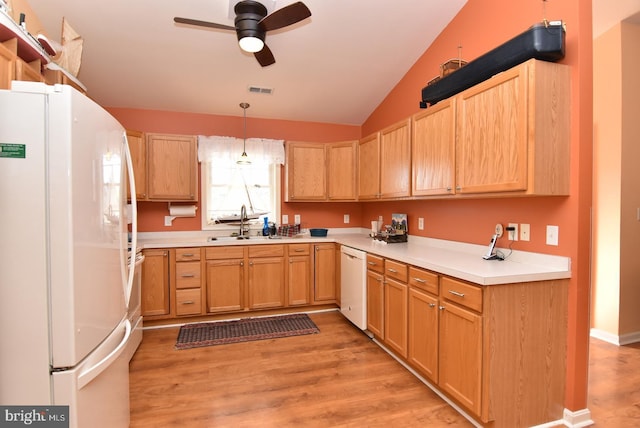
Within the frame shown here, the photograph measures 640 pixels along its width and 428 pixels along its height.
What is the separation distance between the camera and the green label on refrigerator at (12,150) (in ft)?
3.98

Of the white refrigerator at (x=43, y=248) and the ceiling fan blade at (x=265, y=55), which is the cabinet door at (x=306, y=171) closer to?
the ceiling fan blade at (x=265, y=55)

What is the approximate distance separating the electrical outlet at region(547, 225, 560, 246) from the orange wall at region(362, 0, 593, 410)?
3 cm

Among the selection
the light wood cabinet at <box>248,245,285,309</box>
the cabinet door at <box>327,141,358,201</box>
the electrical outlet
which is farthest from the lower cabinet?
the cabinet door at <box>327,141,358,201</box>

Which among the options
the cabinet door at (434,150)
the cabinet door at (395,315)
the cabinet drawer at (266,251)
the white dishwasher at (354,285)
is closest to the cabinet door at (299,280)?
the cabinet drawer at (266,251)

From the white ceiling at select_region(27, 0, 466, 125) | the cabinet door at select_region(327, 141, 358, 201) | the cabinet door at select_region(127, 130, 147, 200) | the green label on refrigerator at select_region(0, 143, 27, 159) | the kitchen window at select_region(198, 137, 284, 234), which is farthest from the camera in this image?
the cabinet door at select_region(327, 141, 358, 201)

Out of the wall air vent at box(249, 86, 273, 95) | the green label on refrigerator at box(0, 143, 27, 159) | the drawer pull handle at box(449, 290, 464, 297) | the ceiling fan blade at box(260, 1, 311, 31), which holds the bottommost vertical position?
the drawer pull handle at box(449, 290, 464, 297)

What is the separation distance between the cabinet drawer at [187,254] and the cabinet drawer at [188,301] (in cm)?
35

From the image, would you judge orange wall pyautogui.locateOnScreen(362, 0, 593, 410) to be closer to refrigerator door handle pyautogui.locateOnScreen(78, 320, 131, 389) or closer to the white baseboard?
the white baseboard

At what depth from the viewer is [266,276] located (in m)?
3.89

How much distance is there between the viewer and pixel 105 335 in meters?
1.51

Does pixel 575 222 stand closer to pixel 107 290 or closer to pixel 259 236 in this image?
pixel 107 290

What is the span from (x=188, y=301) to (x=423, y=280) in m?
2.61

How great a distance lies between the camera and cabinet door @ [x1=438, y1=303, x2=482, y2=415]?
1861 millimetres

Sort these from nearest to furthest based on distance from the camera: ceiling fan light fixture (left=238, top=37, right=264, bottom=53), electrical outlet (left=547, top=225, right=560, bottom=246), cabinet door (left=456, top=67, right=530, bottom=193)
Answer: cabinet door (left=456, top=67, right=530, bottom=193)
electrical outlet (left=547, top=225, right=560, bottom=246)
ceiling fan light fixture (left=238, top=37, right=264, bottom=53)
